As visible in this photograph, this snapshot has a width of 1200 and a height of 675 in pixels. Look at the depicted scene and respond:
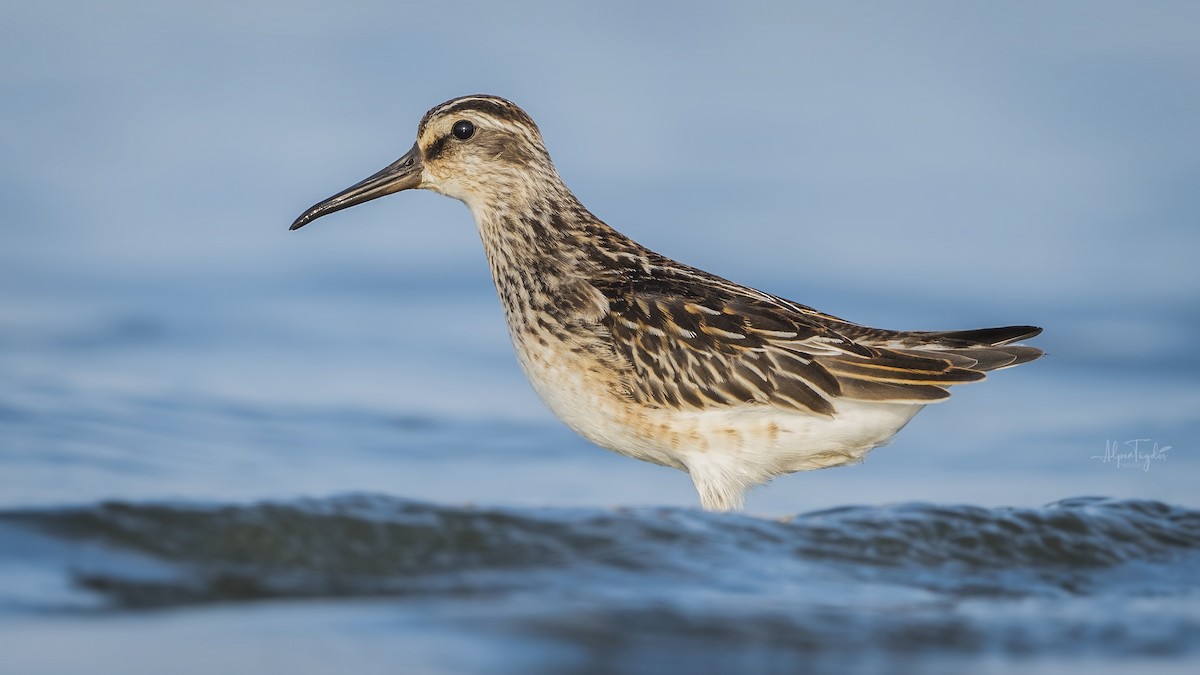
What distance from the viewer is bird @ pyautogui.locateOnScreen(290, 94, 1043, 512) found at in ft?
27.8

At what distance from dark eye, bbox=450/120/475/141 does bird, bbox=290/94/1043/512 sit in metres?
0.91

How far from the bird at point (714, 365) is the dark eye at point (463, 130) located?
91 cm

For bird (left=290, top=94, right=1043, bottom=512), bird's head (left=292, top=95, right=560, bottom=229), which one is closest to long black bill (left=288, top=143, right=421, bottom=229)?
bird's head (left=292, top=95, right=560, bottom=229)

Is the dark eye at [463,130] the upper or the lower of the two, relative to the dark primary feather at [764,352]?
upper

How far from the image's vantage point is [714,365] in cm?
→ 855

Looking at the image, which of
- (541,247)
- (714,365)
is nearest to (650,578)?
(714,365)

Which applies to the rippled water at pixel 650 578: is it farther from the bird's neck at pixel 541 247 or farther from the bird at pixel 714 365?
the bird's neck at pixel 541 247

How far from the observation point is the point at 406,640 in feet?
20.8

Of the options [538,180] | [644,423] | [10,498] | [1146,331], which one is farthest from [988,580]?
[1146,331]

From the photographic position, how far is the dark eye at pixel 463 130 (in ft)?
31.5

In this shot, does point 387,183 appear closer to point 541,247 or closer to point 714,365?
point 541,247

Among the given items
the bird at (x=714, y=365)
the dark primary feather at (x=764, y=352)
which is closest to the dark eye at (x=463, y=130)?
the bird at (x=714, y=365)

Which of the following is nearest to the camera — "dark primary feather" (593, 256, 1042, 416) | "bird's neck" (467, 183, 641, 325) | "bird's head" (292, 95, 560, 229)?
"dark primary feather" (593, 256, 1042, 416)

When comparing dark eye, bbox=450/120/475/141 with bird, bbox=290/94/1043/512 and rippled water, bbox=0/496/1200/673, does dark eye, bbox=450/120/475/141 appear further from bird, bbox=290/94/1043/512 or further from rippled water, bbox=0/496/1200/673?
rippled water, bbox=0/496/1200/673
